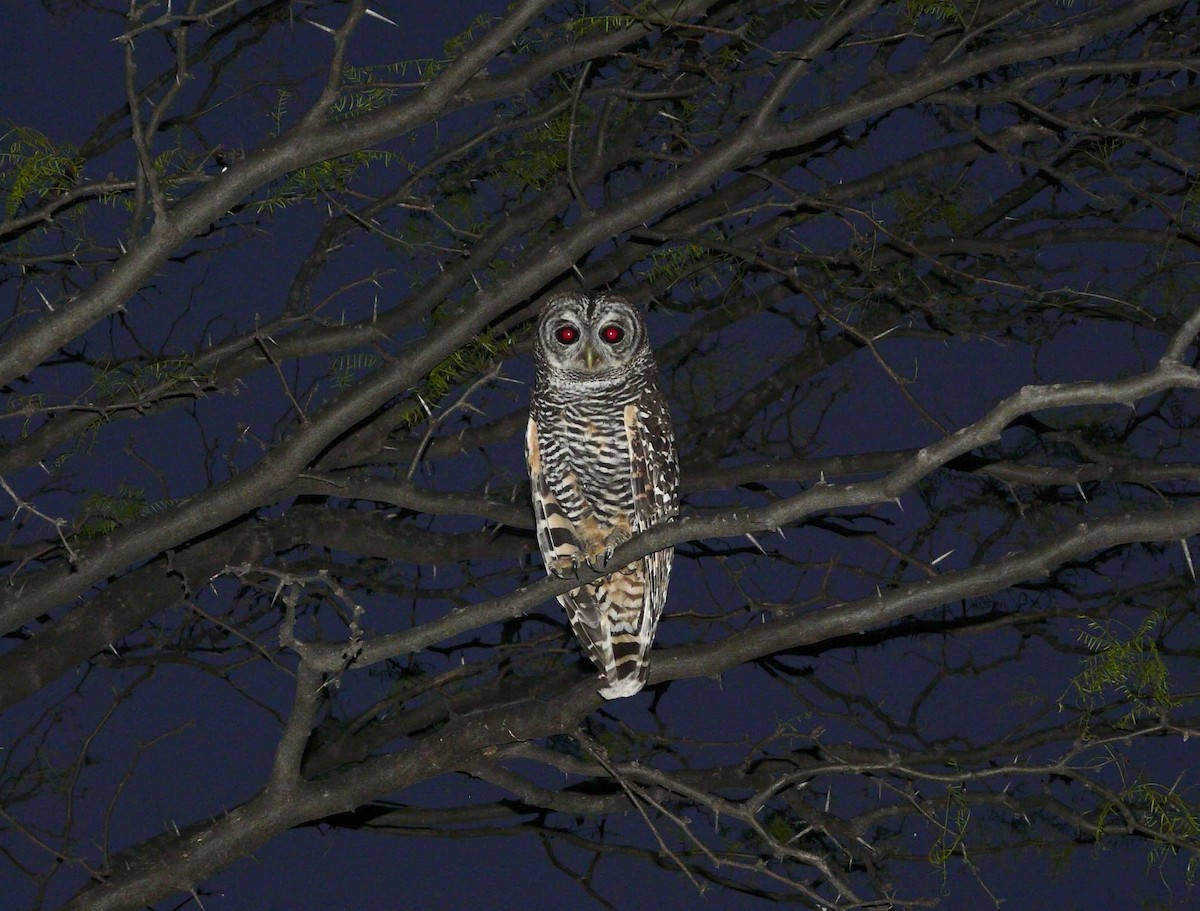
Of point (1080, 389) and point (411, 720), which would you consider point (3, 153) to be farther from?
point (1080, 389)

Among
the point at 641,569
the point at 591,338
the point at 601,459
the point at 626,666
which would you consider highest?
the point at 591,338

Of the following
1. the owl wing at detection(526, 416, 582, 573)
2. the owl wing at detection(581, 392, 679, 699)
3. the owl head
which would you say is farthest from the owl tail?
the owl head

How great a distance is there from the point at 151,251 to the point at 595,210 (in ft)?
4.54

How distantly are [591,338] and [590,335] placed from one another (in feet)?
0.04

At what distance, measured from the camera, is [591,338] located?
14.5 ft

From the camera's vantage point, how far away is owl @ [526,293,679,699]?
4.38m

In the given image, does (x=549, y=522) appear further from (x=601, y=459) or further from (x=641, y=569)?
(x=641, y=569)

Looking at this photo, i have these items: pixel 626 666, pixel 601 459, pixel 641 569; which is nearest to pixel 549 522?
pixel 601 459

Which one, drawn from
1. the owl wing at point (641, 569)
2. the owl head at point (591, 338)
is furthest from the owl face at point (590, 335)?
the owl wing at point (641, 569)

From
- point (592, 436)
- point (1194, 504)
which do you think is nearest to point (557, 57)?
point (592, 436)

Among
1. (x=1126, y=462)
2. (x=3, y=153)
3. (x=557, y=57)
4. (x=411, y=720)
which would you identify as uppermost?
(x=557, y=57)

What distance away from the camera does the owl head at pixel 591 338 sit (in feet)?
14.5

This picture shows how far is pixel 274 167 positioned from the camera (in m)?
3.69

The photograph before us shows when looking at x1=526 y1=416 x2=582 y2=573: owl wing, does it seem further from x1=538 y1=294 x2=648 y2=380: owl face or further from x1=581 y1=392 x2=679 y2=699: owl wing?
x1=538 y1=294 x2=648 y2=380: owl face
